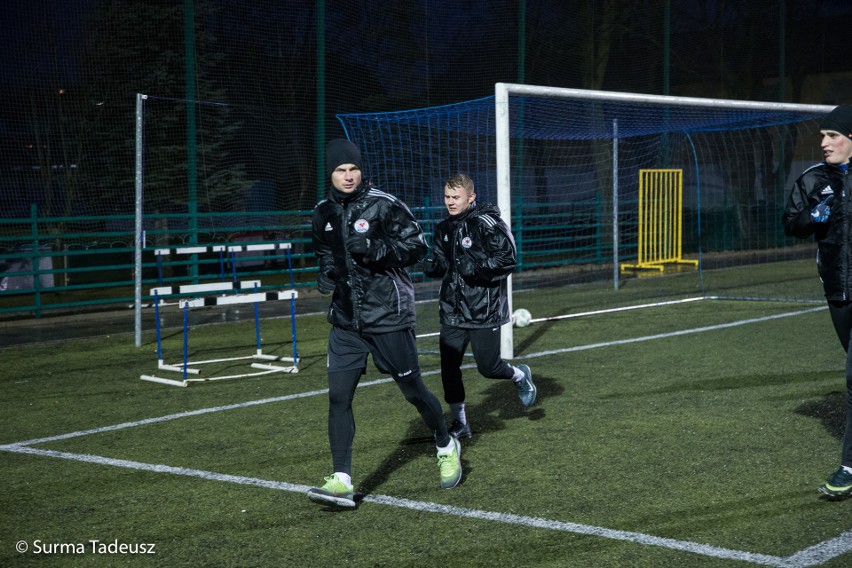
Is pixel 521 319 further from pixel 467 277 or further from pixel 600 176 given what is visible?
pixel 600 176

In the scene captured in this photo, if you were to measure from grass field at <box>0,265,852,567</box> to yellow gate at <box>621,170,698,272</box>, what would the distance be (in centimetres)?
899

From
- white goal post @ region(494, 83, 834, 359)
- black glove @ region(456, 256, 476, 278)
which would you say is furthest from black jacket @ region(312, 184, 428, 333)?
white goal post @ region(494, 83, 834, 359)

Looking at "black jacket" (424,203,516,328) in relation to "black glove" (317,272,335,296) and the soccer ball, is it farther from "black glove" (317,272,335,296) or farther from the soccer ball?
the soccer ball

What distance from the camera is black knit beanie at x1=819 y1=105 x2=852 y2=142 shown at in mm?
5230

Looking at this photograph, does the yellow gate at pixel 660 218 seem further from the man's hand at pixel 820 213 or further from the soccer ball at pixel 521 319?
the man's hand at pixel 820 213

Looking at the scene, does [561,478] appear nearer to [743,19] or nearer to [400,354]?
[400,354]

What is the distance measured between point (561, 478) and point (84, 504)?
2529 millimetres

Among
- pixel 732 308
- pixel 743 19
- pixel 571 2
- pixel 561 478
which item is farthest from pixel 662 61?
pixel 561 478

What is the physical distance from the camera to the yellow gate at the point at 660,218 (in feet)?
62.6

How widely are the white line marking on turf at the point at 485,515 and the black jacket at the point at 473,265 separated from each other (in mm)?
1627

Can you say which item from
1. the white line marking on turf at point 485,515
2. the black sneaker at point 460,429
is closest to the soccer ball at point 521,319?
the black sneaker at point 460,429

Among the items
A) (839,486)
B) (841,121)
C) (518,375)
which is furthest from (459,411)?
(841,121)

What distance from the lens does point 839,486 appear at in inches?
194

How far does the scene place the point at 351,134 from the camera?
12.7 m
